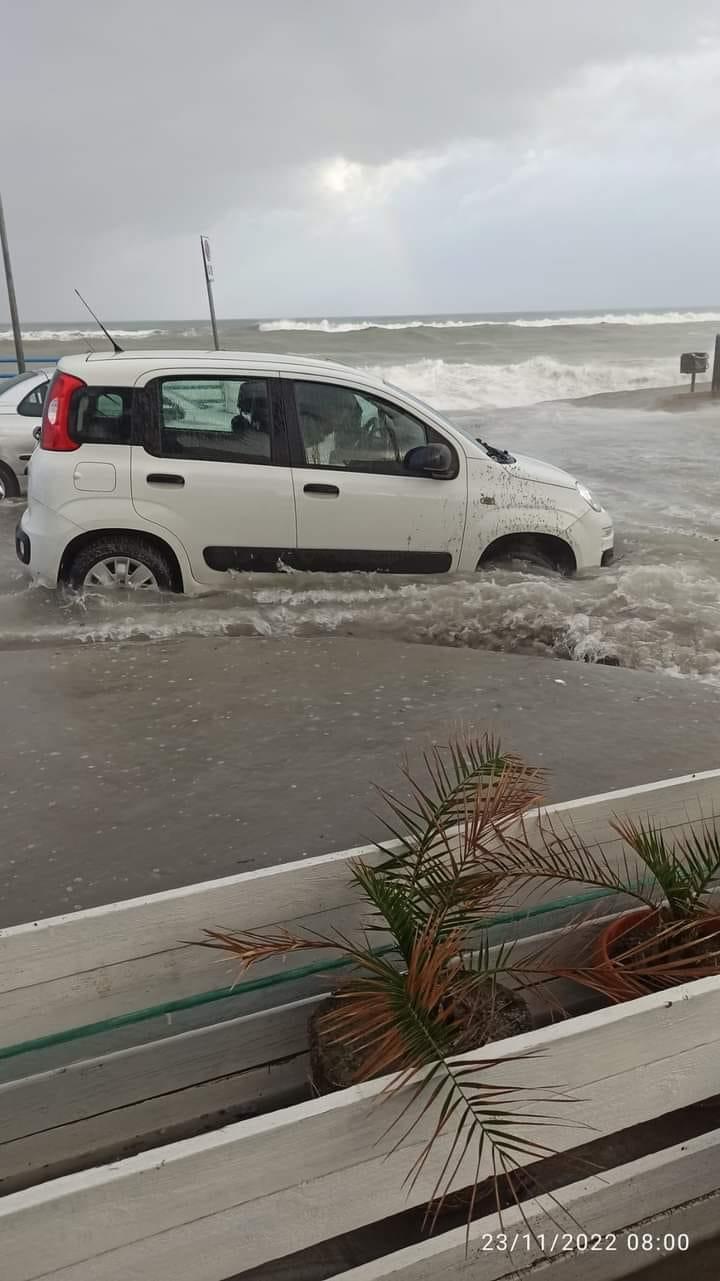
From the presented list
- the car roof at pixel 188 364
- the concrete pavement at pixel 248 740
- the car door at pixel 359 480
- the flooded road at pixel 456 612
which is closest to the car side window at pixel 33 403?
the flooded road at pixel 456 612

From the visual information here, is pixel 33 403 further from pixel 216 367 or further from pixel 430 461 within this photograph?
pixel 430 461

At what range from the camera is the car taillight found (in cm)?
591

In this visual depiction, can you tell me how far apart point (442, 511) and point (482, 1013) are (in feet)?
15.0

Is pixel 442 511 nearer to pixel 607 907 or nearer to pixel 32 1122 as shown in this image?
pixel 607 907

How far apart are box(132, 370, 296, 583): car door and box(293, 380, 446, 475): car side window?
19 centimetres

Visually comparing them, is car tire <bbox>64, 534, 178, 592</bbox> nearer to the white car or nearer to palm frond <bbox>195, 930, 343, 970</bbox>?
the white car

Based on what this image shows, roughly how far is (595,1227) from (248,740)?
2799mm

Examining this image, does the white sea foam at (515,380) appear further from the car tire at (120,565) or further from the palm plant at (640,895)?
the palm plant at (640,895)

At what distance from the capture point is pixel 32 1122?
1974 mm

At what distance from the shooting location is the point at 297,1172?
5.05ft

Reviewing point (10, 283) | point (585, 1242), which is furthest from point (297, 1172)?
point (10, 283)

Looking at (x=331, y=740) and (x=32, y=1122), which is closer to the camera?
(x=32, y=1122)

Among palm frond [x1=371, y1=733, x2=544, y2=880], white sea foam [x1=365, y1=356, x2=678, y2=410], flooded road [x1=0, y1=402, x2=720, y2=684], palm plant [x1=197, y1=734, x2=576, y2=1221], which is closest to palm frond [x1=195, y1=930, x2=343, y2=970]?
palm plant [x1=197, y1=734, x2=576, y2=1221]

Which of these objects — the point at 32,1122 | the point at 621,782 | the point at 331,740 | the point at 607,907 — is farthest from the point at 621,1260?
the point at 331,740
